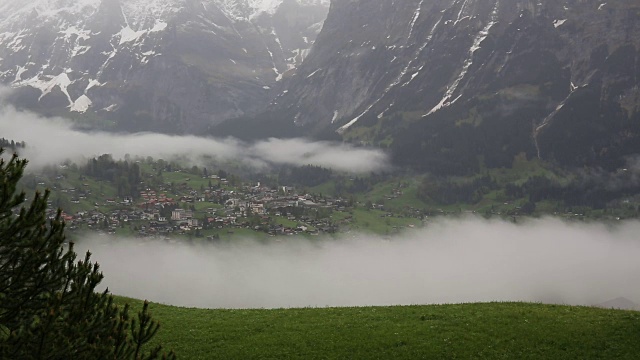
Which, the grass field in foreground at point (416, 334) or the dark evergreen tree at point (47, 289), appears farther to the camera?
the grass field in foreground at point (416, 334)

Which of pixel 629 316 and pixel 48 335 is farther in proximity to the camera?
pixel 629 316

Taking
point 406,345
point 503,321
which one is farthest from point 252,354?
point 503,321

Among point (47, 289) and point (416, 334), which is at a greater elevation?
point (47, 289)

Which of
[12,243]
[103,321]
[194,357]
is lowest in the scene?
[194,357]

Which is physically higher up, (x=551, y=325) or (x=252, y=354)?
(x=551, y=325)

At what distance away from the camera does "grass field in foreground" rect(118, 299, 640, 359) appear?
41.3 meters

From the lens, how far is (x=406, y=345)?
4275 cm

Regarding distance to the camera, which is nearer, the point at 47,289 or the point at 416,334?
the point at 47,289

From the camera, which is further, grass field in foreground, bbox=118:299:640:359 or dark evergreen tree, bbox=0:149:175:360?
grass field in foreground, bbox=118:299:640:359

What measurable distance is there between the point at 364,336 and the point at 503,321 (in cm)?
1191

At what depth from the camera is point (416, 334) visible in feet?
146

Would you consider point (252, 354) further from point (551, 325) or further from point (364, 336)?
point (551, 325)

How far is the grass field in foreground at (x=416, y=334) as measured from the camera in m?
41.3

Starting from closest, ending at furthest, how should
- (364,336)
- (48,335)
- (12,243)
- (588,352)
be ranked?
1. (48,335)
2. (12,243)
3. (588,352)
4. (364,336)
